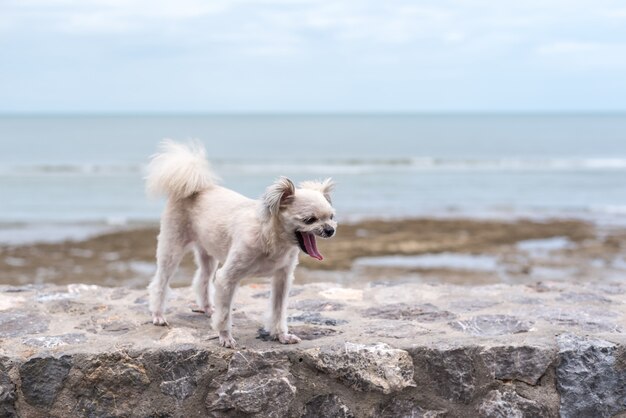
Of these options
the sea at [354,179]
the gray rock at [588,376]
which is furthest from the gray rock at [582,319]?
the sea at [354,179]

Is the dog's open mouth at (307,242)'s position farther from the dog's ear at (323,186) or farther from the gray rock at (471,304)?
the gray rock at (471,304)

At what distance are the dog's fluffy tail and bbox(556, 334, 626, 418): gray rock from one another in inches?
90.4

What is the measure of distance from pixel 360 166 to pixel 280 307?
3468cm

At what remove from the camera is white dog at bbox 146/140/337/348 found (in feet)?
10.9

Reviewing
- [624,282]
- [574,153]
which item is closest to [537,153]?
[574,153]

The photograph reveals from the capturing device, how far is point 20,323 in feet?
13.8

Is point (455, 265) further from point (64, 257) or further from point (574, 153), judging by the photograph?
point (574, 153)

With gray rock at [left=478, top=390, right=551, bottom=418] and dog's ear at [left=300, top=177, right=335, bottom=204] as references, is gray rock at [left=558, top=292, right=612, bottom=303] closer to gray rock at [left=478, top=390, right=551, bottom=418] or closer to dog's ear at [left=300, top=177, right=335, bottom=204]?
gray rock at [left=478, top=390, right=551, bottom=418]

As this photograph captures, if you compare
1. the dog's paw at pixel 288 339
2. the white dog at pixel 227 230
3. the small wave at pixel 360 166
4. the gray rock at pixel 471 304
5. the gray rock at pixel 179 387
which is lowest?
the small wave at pixel 360 166

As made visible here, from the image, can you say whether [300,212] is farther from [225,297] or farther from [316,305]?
[316,305]

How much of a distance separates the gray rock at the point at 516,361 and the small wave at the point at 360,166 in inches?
1229

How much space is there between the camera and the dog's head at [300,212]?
3.26 meters

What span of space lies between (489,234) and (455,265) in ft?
12.0

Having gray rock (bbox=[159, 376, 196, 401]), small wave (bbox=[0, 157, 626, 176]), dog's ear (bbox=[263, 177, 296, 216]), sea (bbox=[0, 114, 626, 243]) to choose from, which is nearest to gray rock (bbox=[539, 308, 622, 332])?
dog's ear (bbox=[263, 177, 296, 216])
